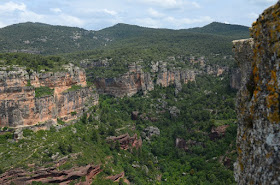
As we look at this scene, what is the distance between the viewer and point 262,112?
509cm

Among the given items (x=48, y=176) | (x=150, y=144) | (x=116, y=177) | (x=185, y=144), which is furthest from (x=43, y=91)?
(x=185, y=144)

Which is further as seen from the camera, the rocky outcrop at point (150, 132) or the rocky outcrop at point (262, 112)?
the rocky outcrop at point (150, 132)

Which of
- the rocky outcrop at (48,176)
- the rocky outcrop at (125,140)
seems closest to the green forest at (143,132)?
the rocky outcrop at (48,176)

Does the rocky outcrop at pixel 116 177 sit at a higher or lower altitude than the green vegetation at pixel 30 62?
lower

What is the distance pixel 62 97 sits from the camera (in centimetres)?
4541

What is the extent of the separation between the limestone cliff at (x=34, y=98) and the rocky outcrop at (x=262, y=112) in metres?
37.7

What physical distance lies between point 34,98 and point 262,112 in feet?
129

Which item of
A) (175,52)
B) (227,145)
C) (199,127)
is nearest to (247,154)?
(227,145)

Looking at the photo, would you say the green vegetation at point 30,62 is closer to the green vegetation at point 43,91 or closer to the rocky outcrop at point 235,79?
the green vegetation at point 43,91

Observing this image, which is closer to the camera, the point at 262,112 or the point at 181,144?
the point at 262,112

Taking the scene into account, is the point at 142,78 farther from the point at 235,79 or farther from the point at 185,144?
the point at 185,144

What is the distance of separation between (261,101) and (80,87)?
49.0 metres

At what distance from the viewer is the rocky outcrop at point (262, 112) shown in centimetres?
463

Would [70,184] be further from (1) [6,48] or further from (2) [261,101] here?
(1) [6,48]
